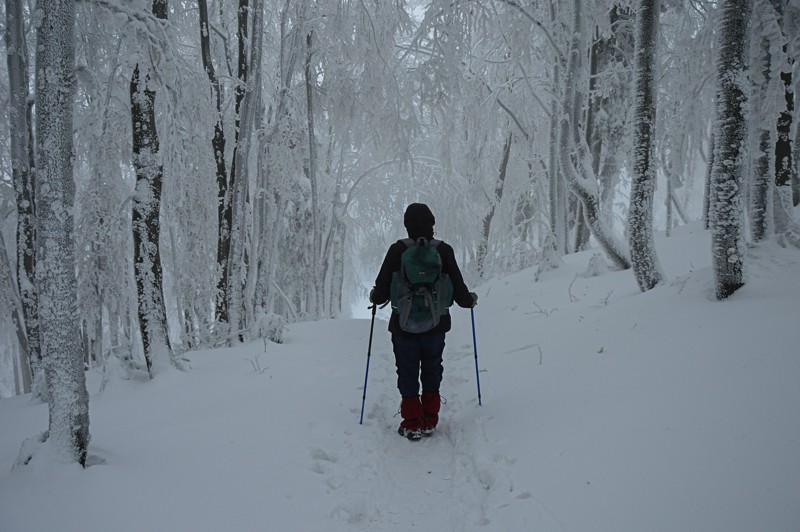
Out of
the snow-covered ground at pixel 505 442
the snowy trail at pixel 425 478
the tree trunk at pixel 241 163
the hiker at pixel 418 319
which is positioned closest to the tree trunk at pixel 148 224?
the snow-covered ground at pixel 505 442

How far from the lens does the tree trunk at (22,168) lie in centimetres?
555

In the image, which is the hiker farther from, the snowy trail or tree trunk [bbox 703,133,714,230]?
tree trunk [bbox 703,133,714,230]

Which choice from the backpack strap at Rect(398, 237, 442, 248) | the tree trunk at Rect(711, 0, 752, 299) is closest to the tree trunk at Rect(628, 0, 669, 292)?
the tree trunk at Rect(711, 0, 752, 299)

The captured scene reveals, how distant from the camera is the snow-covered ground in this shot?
2143mm

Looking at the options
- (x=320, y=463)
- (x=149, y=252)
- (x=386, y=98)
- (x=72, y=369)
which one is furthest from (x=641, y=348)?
(x=386, y=98)

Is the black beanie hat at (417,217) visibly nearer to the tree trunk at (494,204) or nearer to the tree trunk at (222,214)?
the tree trunk at (222,214)

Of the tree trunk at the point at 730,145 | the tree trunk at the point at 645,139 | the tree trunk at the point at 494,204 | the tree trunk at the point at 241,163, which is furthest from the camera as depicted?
the tree trunk at the point at 494,204

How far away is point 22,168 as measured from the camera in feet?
18.3

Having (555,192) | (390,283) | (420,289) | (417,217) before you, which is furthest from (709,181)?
(390,283)

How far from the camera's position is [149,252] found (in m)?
4.69

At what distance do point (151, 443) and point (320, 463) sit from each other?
4.07ft

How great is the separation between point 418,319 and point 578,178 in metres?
4.31

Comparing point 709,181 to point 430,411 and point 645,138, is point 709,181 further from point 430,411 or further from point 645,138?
point 430,411

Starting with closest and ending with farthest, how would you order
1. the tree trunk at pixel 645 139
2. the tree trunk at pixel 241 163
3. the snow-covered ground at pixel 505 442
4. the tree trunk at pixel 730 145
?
1. the snow-covered ground at pixel 505 442
2. the tree trunk at pixel 730 145
3. the tree trunk at pixel 645 139
4. the tree trunk at pixel 241 163
